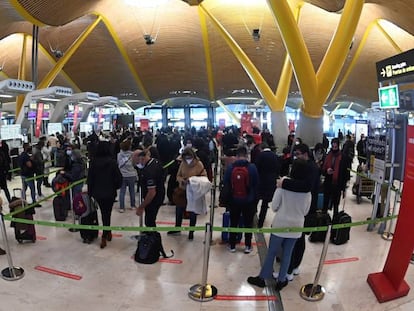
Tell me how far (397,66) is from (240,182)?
12.7 feet

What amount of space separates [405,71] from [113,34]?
1060 inches

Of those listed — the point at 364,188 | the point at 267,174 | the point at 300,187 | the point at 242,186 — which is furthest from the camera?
the point at 364,188

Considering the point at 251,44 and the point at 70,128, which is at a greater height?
the point at 251,44

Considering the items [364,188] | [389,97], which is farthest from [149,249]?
[364,188]

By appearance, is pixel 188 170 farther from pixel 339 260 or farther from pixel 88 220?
A: pixel 339 260

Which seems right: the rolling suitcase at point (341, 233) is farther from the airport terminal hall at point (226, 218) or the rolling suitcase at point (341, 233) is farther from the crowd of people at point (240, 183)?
the crowd of people at point (240, 183)

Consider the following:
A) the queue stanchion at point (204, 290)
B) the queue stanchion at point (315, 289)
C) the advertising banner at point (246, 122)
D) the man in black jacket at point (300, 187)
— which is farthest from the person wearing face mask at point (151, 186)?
the advertising banner at point (246, 122)

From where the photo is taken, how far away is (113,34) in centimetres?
2919

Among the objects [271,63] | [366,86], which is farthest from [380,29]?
[366,86]

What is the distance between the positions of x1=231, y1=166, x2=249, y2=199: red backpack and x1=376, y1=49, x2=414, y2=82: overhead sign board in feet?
11.6

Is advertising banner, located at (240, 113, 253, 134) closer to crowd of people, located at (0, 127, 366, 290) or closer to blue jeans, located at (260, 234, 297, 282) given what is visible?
crowd of people, located at (0, 127, 366, 290)

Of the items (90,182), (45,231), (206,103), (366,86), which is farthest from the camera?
(206,103)

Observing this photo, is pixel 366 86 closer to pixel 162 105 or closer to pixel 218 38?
pixel 218 38

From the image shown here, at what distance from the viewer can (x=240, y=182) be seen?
A: 17.1 ft
